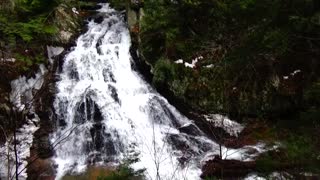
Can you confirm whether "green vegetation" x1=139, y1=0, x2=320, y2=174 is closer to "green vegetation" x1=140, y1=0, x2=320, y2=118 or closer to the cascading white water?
"green vegetation" x1=140, y1=0, x2=320, y2=118

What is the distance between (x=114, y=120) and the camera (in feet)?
49.3

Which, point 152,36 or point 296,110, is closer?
point 296,110

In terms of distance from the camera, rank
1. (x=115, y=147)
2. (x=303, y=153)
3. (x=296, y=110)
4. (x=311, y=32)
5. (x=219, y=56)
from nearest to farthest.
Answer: (x=311, y=32) < (x=303, y=153) < (x=115, y=147) < (x=296, y=110) < (x=219, y=56)

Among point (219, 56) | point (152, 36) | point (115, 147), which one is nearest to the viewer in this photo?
point (115, 147)

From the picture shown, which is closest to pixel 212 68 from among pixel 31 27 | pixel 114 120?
pixel 114 120

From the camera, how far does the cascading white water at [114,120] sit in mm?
13219

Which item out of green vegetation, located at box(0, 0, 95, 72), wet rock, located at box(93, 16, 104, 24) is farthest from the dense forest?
wet rock, located at box(93, 16, 104, 24)

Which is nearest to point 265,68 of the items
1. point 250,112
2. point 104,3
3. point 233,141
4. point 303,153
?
point 250,112

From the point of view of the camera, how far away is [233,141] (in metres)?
14.1

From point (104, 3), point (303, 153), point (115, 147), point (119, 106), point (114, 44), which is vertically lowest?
point (115, 147)

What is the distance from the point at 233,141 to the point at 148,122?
309 centimetres

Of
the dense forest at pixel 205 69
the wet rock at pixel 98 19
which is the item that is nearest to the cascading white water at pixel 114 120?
the dense forest at pixel 205 69

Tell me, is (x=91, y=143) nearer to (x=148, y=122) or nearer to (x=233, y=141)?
(x=148, y=122)

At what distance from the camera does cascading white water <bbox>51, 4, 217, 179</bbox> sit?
1322cm
